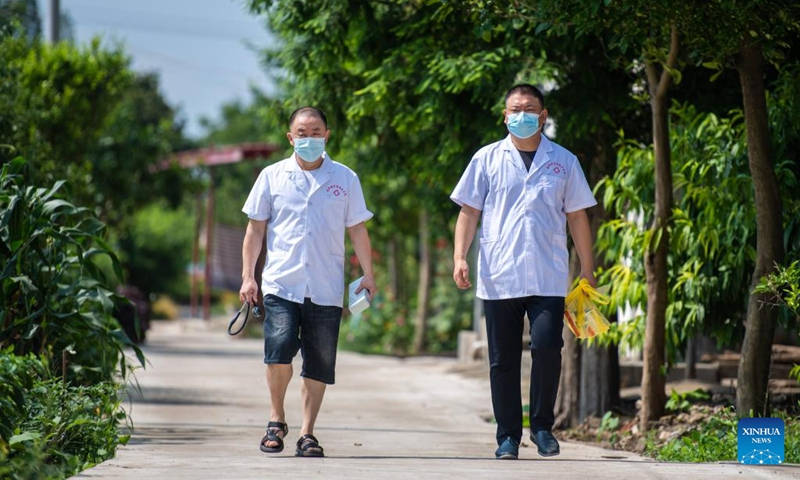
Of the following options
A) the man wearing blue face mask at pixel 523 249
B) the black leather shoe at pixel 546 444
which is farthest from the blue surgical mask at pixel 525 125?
the black leather shoe at pixel 546 444

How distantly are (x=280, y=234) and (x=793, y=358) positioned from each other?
5960mm

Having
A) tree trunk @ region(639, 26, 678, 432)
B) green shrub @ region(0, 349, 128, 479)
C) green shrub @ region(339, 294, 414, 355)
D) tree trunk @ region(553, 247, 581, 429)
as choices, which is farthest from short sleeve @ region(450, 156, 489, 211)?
green shrub @ region(339, 294, 414, 355)

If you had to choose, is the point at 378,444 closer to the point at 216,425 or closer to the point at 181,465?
the point at 216,425

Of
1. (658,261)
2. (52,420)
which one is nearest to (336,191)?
(52,420)

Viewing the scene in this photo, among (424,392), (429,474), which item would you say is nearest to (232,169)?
(424,392)

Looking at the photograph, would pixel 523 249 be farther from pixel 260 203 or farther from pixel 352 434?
pixel 352 434

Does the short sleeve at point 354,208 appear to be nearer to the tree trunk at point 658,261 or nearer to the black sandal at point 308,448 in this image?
the black sandal at point 308,448

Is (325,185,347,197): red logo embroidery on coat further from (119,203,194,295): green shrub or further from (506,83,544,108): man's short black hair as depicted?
(119,203,194,295): green shrub

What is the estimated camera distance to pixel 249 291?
283 inches

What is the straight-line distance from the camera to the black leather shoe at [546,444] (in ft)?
23.2

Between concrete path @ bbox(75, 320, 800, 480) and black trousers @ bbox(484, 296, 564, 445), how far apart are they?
0.87 ft

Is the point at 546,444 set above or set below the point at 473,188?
below

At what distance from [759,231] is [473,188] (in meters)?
2.03

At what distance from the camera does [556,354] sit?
7117mm
